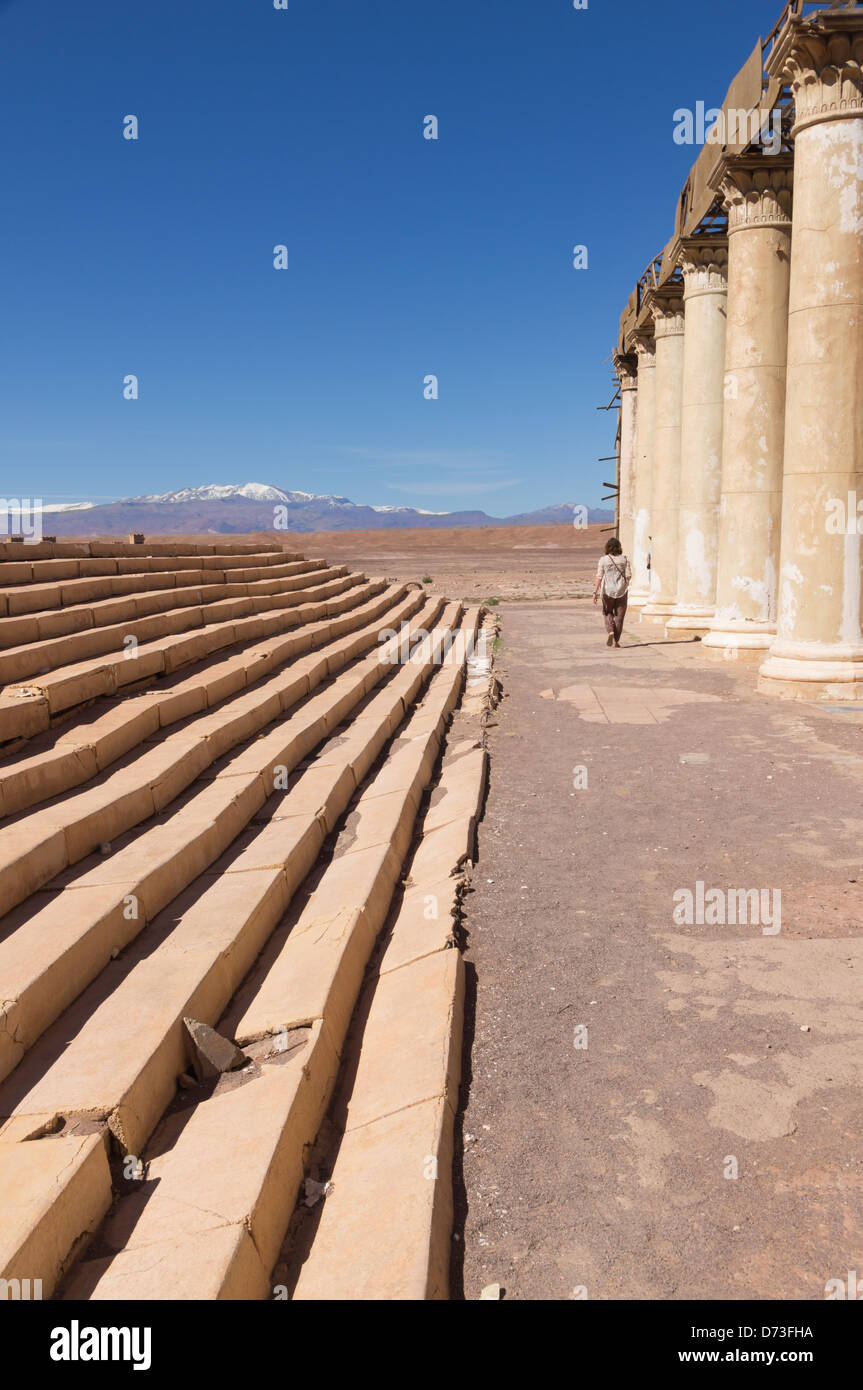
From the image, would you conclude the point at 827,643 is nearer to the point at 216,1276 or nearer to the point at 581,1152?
the point at 581,1152

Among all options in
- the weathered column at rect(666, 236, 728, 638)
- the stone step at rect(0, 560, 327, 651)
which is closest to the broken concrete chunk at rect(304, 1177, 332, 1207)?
the stone step at rect(0, 560, 327, 651)

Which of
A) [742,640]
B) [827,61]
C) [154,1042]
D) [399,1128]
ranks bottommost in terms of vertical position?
[399,1128]

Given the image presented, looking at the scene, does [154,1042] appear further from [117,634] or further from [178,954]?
[117,634]

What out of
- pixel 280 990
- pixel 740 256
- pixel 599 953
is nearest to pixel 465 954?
pixel 599 953

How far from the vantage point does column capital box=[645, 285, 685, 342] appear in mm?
19377

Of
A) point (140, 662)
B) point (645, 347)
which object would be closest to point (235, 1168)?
point (140, 662)

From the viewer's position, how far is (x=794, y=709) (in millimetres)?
10227

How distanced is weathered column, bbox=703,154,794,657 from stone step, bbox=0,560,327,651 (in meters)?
6.73

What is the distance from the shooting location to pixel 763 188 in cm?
1266

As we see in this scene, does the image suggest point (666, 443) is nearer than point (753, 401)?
No

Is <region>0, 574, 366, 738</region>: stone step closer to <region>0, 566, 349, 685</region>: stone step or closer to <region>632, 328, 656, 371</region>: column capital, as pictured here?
<region>0, 566, 349, 685</region>: stone step

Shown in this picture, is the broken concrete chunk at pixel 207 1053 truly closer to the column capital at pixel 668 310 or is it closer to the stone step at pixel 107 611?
the stone step at pixel 107 611

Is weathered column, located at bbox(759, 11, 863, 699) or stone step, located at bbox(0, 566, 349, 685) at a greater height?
weathered column, located at bbox(759, 11, 863, 699)

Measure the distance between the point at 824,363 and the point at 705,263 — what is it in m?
7.23
